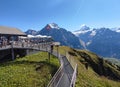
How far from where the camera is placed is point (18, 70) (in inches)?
1646

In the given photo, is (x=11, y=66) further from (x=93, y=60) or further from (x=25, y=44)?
(x=93, y=60)

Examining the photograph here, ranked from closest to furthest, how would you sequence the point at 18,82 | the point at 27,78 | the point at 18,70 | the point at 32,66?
1. the point at 18,82
2. the point at 27,78
3. the point at 18,70
4. the point at 32,66

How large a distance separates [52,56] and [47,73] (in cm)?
1674

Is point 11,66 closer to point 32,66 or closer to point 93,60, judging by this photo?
point 32,66

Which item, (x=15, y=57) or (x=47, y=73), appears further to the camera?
(x=15, y=57)

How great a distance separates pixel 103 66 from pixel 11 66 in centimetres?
6810

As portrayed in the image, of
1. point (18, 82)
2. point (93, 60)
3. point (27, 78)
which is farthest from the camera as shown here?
point (93, 60)

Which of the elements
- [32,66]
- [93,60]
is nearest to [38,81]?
[32,66]

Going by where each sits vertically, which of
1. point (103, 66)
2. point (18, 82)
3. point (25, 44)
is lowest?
point (103, 66)

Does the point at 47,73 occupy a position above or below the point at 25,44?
below

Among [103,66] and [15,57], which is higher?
[15,57]

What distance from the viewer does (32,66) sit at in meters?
44.8

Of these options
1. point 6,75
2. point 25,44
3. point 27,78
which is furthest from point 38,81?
point 25,44

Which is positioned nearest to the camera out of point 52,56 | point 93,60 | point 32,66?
point 32,66
